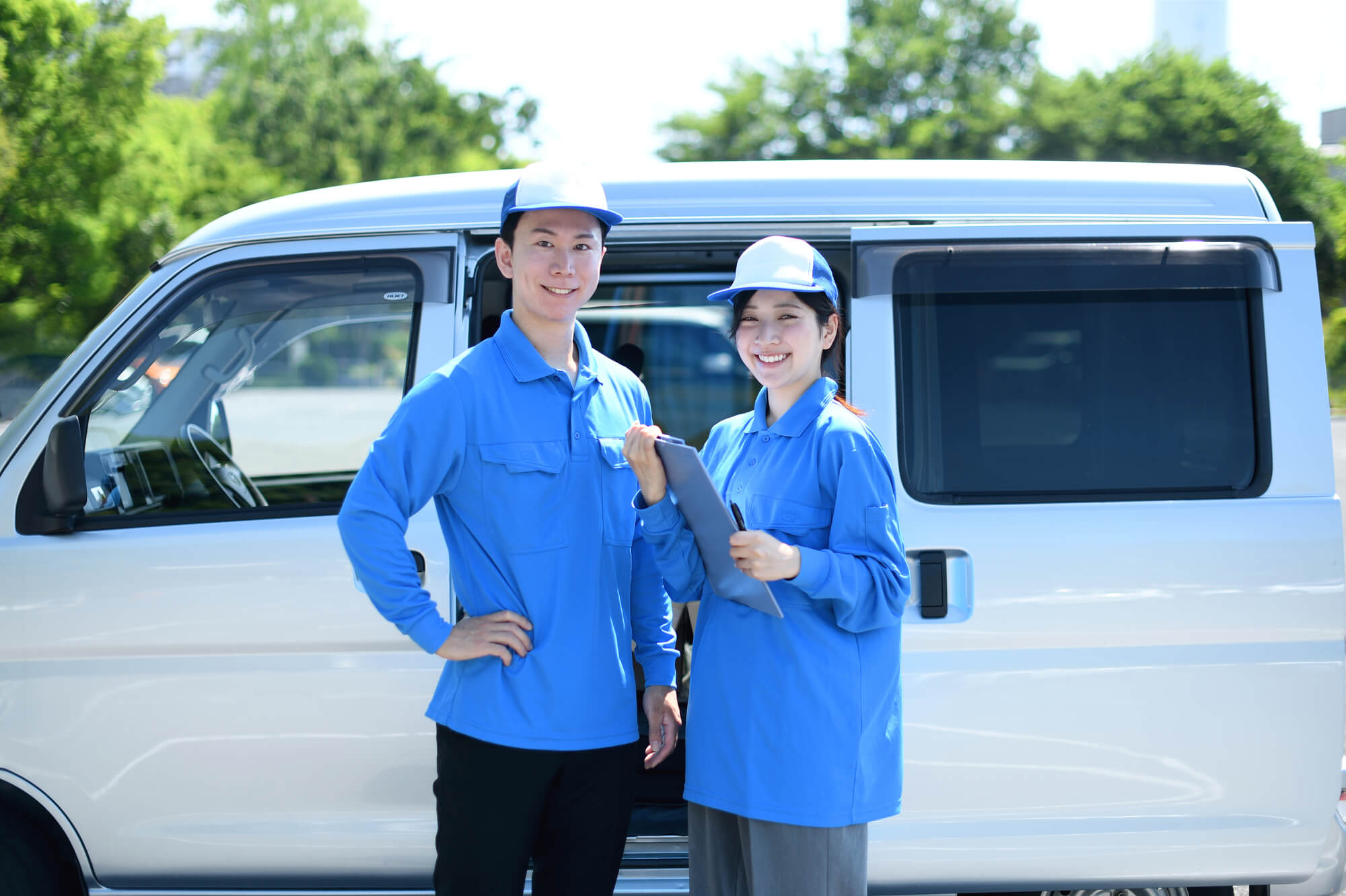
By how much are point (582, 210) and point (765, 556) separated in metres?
0.73

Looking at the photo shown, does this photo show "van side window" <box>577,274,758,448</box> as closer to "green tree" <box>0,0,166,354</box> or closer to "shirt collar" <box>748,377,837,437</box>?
"shirt collar" <box>748,377,837,437</box>

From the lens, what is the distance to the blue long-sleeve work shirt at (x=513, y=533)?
73.7 inches

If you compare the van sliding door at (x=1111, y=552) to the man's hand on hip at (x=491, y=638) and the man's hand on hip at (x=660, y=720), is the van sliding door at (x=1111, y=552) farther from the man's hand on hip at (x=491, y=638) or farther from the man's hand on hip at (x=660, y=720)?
the man's hand on hip at (x=491, y=638)

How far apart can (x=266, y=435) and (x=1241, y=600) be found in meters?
17.3

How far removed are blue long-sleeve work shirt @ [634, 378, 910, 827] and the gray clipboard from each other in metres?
0.06

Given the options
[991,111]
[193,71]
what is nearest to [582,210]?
[991,111]

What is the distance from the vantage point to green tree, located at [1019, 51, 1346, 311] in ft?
81.9

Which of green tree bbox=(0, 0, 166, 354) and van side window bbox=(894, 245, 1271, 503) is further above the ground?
green tree bbox=(0, 0, 166, 354)

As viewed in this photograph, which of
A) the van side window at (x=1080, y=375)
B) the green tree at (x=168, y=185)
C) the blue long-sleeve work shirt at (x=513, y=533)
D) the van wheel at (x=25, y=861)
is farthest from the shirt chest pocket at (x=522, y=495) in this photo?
the green tree at (x=168, y=185)

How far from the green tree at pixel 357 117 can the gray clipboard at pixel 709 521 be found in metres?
25.9

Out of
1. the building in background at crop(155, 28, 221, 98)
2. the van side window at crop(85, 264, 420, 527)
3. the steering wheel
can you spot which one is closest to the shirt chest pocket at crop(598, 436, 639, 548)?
the van side window at crop(85, 264, 420, 527)

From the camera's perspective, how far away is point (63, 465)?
2.47 metres

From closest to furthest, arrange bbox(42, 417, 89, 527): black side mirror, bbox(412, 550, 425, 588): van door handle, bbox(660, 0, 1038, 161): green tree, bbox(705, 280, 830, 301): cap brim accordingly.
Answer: bbox(705, 280, 830, 301): cap brim
bbox(42, 417, 89, 527): black side mirror
bbox(412, 550, 425, 588): van door handle
bbox(660, 0, 1038, 161): green tree

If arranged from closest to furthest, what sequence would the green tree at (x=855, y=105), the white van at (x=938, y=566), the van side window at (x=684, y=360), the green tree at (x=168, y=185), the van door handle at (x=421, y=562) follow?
the white van at (x=938, y=566) < the van door handle at (x=421, y=562) < the van side window at (x=684, y=360) < the green tree at (x=168, y=185) < the green tree at (x=855, y=105)
